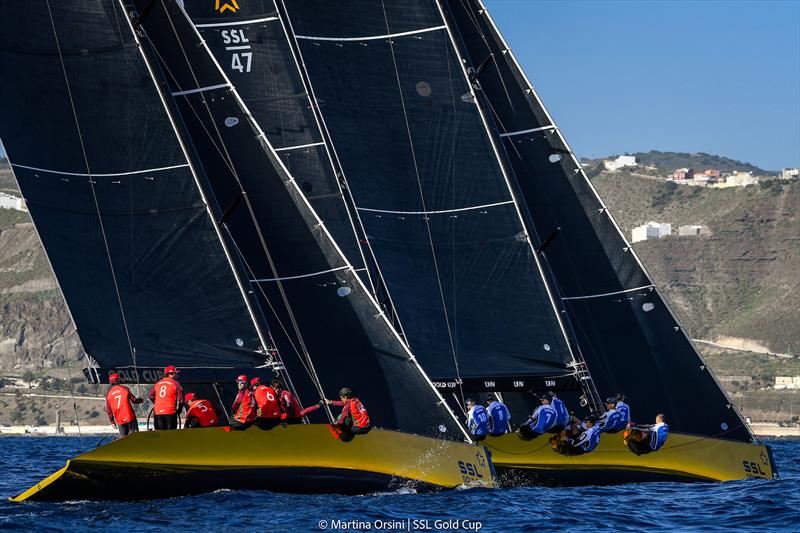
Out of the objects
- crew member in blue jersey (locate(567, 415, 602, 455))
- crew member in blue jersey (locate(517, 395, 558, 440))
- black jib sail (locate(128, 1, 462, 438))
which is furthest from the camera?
crew member in blue jersey (locate(567, 415, 602, 455))

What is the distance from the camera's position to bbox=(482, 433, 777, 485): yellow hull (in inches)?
892

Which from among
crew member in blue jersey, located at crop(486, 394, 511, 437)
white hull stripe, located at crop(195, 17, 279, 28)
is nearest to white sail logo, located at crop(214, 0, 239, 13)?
white hull stripe, located at crop(195, 17, 279, 28)

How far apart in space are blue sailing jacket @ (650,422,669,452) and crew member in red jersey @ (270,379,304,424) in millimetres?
6640

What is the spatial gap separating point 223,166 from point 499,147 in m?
6.03

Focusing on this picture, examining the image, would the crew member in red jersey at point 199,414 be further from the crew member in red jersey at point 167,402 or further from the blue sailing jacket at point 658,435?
the blue sailing jacket at point 658,435

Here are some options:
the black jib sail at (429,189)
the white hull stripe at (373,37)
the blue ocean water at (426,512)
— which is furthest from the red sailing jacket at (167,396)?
the white hull stripe at (373,37)

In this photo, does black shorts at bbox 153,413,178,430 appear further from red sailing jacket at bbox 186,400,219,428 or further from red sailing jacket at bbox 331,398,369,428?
red sailing jacket at bbox 331,398,369,428

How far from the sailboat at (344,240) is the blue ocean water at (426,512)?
46 centimetres

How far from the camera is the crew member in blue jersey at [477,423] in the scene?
2159cm

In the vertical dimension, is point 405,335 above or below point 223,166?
below

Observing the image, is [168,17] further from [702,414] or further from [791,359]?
[791,359]

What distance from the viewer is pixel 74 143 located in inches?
782

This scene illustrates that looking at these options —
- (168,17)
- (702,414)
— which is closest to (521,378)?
(702,414)

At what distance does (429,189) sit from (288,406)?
6.41m
